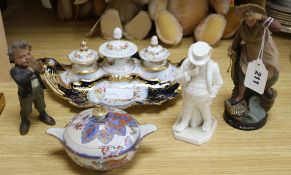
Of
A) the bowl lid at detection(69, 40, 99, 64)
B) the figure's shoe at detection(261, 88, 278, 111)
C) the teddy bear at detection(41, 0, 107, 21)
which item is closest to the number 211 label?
the figure's shoe at detection(261, 88, 278, 111)

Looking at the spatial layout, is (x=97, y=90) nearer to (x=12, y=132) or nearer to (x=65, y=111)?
(x=65, y=111)

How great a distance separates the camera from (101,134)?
25.8 inches

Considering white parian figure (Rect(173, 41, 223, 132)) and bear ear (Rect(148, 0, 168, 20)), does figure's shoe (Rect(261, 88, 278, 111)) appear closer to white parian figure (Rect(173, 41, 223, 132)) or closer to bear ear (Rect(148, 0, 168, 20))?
white parian figure (Rect(173, 41, 223, 132))

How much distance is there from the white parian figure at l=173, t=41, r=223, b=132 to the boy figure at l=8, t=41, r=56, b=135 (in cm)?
26

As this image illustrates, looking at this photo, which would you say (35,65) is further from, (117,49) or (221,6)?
(221,6)

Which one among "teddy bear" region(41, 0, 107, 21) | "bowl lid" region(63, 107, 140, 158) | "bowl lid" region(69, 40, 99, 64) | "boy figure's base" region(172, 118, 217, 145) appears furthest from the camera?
"teddy bear" region(41, 0, 107, 21)

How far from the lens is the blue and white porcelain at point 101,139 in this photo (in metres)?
0.65

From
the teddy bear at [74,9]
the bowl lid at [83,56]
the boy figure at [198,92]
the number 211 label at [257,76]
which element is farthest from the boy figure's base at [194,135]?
the teddy bear at [74,9]

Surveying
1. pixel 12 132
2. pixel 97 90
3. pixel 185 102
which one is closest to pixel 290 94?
pixel 185 102

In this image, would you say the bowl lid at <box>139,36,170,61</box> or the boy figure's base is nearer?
the boy figure's base

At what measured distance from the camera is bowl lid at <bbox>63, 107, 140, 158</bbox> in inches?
25.5

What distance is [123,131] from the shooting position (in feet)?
2.20

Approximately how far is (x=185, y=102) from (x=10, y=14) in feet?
2.64

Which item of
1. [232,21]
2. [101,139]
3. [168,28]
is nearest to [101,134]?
[101,139]
